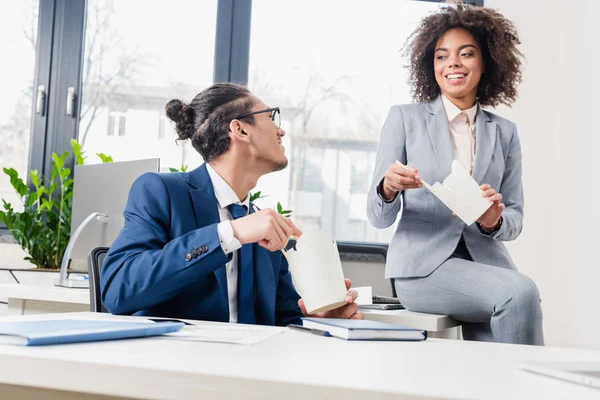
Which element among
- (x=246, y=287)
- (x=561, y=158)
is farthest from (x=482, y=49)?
(x=561, y=158)

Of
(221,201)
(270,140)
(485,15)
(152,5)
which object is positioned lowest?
(221,201)

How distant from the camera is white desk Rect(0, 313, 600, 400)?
0.65m

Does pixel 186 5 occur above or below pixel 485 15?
above

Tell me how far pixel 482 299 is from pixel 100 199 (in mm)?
1416

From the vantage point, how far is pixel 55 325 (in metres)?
0.87

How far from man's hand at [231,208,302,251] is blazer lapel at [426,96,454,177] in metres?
0.86

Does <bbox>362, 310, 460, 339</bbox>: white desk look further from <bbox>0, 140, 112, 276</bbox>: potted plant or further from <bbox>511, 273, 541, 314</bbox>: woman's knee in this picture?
<bbox>0, 140, 112, 276</bbox>: potted plant

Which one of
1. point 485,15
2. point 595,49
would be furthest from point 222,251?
point 595,49

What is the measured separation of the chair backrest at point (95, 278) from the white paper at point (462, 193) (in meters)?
0.85

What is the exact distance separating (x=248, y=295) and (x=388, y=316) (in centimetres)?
47

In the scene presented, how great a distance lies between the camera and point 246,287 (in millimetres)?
1599

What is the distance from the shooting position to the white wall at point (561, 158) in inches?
135

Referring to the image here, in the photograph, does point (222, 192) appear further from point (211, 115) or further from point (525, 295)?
point (525, 295)

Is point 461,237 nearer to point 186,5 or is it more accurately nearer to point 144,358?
point 144,358
